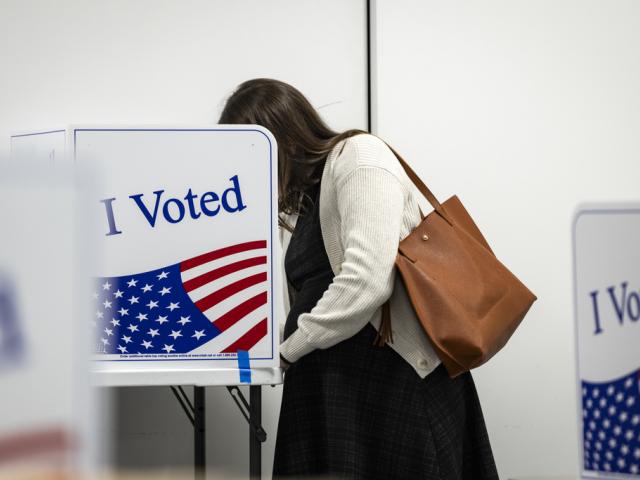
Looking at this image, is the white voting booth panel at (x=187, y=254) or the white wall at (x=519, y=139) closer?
the white voting booth panel at (x=187, y=254)

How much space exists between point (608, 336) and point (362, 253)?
75cm

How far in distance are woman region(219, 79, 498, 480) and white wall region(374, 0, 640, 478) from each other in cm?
93

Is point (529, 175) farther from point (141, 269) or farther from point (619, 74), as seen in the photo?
point (141, 269)

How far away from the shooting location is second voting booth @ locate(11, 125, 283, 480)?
1468mm

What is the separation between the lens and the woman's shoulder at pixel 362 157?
144 cm

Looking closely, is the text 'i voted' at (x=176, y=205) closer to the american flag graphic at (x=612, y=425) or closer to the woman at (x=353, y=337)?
the woman at (x=353, y=337)

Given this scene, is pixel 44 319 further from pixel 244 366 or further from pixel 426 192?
pixel 426 192

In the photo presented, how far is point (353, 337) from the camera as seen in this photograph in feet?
4.94

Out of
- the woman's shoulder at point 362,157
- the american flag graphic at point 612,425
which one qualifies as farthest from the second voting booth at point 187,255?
the american flag graphic at point 612,425

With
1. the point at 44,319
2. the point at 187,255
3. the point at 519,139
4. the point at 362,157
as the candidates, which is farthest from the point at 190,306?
the point at 519,139

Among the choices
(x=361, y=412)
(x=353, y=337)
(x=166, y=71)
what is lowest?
(x=361, y=412)

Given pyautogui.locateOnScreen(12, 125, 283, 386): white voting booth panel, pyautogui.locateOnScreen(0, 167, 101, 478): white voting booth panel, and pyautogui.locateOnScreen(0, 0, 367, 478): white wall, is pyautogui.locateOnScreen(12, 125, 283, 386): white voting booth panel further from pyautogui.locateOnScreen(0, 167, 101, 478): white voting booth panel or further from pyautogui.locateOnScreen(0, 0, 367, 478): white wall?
pyautogui.locateOnScreen(0, 167, 101, 478): white voting booth panel

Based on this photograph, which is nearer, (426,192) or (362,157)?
(362,157)

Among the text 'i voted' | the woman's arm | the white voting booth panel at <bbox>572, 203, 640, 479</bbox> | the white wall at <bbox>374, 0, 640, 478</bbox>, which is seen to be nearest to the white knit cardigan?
the woman's arm
